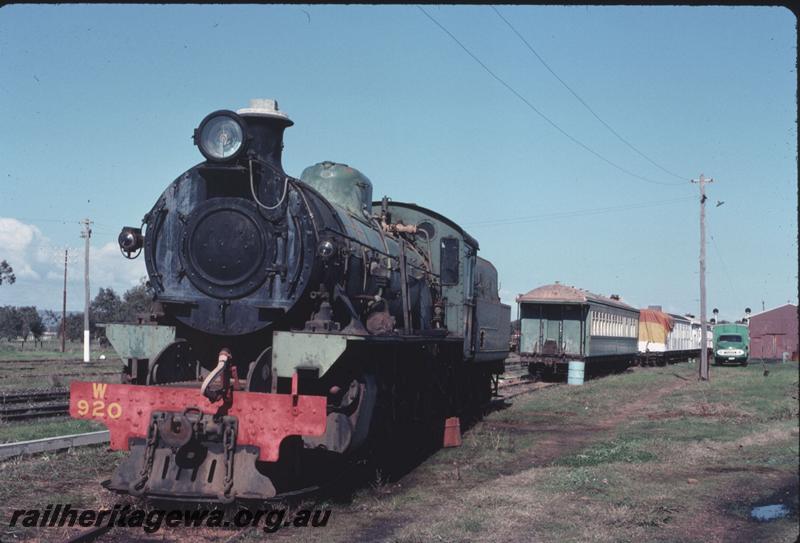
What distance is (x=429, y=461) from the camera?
1128cm

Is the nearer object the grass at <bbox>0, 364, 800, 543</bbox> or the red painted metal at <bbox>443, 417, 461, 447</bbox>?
the grass at <bbox>0, 364, 800, 543</bbox>

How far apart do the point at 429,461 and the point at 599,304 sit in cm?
2022

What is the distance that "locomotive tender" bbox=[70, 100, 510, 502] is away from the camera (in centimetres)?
740

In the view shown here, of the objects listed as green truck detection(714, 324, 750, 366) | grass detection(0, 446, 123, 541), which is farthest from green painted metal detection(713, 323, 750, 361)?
grass detection(0, 446, 123, 541)

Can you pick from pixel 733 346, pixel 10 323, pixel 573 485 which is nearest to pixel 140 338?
pixel 573 485

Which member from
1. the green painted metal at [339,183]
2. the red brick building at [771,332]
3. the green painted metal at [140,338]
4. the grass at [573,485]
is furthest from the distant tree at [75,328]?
the green painted metal at [140,338]

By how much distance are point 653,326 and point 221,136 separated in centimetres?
3736

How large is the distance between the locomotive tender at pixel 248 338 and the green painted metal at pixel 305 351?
0.01 meters

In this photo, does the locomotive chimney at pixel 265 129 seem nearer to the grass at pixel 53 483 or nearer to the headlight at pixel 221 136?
the headlight at pixel 221 136

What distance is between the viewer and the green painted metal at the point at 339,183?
10742 mm

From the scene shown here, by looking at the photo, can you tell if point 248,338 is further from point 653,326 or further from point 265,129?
point 653,326

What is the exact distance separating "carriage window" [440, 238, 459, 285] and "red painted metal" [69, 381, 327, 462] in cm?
439

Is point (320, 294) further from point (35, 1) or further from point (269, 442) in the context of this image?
point (35, 1)

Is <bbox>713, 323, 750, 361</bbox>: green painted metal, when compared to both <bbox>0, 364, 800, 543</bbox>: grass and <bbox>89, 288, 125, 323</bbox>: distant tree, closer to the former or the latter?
<bbox>0, 364, 800, 543</bbox>: grass
